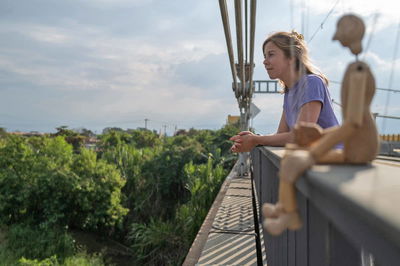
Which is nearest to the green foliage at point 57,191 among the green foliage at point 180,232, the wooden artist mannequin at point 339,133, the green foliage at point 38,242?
the green foliage at point 38,242

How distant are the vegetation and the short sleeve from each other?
604 cm

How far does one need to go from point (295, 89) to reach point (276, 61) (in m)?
0.24

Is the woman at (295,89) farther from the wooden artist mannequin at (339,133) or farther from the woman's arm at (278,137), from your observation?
the wooden artist mannequin at (339,133)

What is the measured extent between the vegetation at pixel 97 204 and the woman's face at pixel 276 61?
581cm

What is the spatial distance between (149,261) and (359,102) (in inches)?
346

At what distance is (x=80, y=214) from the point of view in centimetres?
1241

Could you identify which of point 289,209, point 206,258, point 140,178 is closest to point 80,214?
point 140,178

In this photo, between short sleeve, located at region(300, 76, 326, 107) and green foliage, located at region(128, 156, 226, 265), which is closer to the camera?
short sleeve, located at region(300, 76, 326, 107)

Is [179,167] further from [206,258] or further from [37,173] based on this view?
[206,258]

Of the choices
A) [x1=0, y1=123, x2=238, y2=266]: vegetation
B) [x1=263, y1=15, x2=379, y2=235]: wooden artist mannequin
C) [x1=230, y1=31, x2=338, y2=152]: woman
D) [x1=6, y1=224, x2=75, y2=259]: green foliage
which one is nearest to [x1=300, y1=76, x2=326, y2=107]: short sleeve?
[x1=230, y1=31, x2=338, y2=152]: woman

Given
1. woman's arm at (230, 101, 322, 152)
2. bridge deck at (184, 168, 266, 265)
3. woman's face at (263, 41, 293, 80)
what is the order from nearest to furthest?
woman's arm at (230, 101, 322, 152), woman's face at (263, 41, 293, 80), bridge deck at (184, 168, 266, 265)

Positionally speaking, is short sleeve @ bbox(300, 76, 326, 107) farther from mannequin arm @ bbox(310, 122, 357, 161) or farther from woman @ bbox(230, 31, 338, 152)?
mannequin arm @ bbox(310, 122, 357, 161)

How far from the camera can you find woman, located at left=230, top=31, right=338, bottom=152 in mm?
1306

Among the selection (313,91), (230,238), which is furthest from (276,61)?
(230,238)
